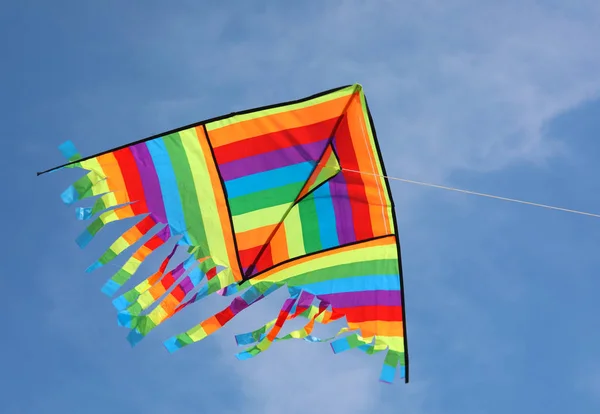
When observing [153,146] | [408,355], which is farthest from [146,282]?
[408,355]

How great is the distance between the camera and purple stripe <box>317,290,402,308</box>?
653 cm

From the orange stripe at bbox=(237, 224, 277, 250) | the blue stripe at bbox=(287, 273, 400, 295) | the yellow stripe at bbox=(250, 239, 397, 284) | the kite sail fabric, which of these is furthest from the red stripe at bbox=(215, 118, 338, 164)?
the blue stripe at bbox=(287, 273, 400, 295)

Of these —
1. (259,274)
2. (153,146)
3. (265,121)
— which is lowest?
(259,274)

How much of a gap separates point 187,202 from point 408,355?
87.5 inches

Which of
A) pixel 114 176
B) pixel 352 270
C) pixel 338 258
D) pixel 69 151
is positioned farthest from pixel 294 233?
pixel 69 151

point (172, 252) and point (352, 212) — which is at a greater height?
point (352, 212)

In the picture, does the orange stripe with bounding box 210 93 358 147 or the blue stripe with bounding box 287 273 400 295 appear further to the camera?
the blue stripe with bounding box 287 273 400 295

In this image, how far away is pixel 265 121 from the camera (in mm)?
6320

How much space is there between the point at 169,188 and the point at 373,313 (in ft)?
6.52

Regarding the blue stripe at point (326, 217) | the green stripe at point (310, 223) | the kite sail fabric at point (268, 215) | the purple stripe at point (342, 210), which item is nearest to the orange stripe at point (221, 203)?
the kite sail fabric at point (268, 215)

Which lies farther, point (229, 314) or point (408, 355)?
point (408, 355)

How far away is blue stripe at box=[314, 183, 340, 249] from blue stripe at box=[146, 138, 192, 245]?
115cm

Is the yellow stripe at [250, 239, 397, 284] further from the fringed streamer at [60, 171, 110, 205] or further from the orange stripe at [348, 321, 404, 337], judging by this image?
the fringed streamer at [60, 171, 110, 205]

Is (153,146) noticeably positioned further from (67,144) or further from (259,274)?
(259,274)
